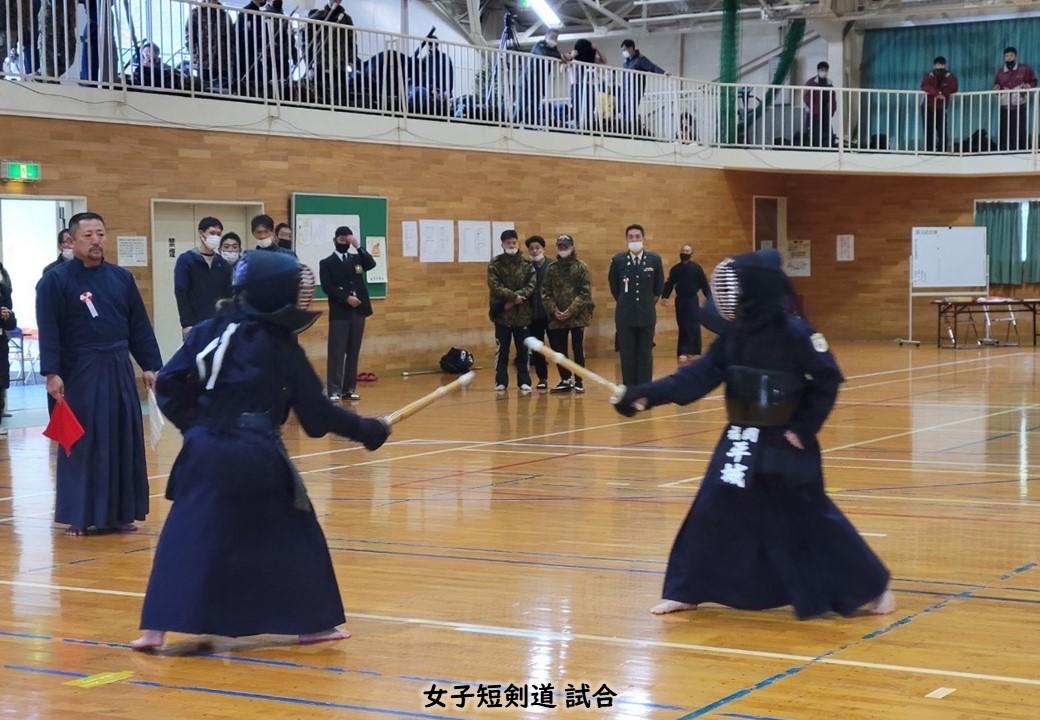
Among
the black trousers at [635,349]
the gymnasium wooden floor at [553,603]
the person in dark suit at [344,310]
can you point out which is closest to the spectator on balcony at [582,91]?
the person in dark suit at [344,310]

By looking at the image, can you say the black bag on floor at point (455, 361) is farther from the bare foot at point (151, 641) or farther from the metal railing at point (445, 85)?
the bare foot at point (151, 641)

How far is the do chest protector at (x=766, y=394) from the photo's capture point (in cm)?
594

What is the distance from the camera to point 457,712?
4.73 metres

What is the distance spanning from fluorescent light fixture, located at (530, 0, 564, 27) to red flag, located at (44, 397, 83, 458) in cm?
2082

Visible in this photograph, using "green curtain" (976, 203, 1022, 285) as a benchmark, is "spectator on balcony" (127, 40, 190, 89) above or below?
above

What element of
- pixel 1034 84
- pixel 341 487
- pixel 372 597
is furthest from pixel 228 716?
pixel 1034 84

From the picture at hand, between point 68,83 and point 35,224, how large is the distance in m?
4.33

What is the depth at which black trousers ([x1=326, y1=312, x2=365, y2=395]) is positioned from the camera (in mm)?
16297

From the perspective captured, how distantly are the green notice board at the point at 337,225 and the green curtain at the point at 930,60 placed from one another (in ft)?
35.3

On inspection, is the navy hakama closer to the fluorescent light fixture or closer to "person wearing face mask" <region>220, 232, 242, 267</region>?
"person wearing face mask" <region>220, 232, 242, 267</region>

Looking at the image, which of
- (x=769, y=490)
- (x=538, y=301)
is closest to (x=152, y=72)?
(x=538, y=301)

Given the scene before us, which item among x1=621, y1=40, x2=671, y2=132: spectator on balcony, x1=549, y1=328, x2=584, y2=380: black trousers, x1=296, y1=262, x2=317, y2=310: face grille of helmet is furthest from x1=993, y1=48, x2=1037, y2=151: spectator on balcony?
x1=296, y1=262, x2=317, y2=310: face grille of helmet

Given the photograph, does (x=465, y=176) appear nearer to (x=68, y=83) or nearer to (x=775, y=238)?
(x=68, y=83)

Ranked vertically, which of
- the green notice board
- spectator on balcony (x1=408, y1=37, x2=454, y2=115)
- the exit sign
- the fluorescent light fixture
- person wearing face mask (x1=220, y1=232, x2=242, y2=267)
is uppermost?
the fluorescent light fixture
